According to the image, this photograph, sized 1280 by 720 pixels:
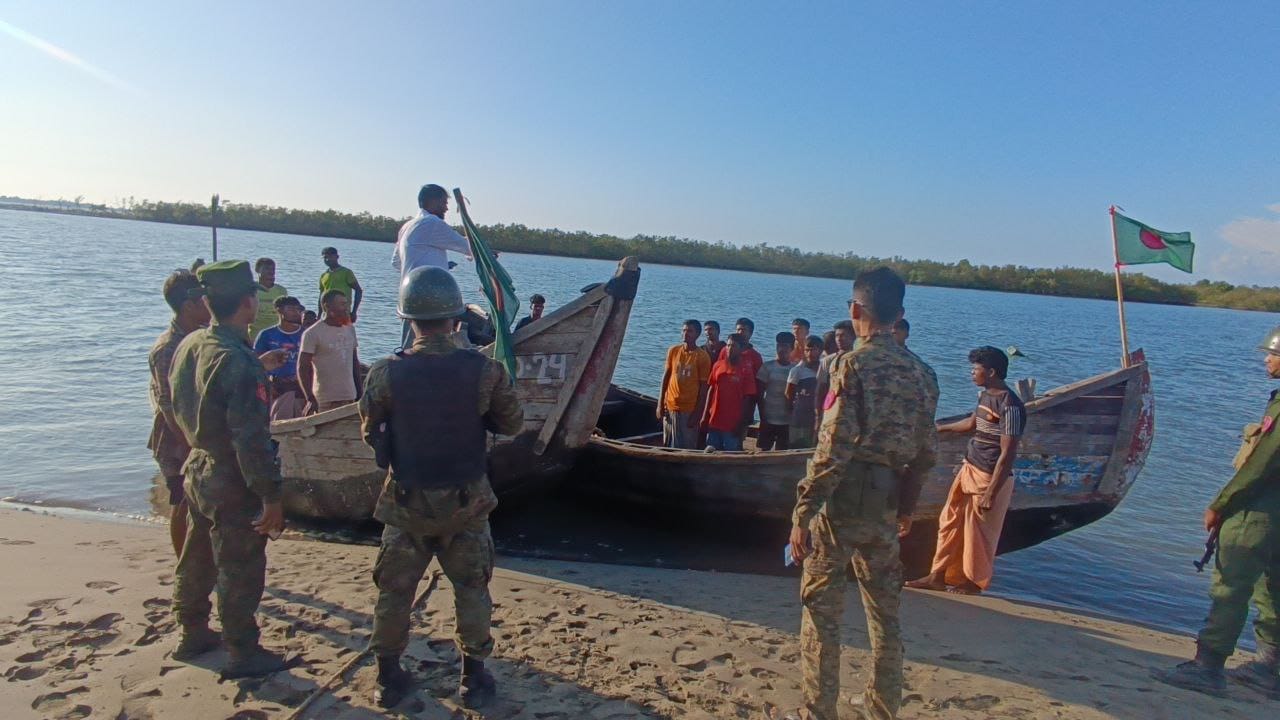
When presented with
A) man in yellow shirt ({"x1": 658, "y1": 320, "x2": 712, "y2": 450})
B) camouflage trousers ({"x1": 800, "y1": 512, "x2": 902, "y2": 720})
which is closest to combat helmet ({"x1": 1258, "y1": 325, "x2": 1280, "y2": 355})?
camouflage trousers ({"x1": 800, "y1": 512, "x2": 902, "y2": 720})

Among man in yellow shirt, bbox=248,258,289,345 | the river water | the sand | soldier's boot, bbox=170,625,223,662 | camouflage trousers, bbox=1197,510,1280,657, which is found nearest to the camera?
the sand

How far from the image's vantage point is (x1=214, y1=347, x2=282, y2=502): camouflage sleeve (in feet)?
10.9

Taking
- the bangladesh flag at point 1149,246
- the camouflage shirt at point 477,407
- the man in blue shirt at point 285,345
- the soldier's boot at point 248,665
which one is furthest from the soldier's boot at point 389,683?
the bangladesh flag at point 1149,246

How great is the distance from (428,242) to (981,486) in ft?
14.1

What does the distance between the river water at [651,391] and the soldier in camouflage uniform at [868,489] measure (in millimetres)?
3861

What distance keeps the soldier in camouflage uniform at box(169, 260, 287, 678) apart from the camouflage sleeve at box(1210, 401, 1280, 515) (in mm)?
4636

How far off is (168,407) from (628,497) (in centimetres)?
497

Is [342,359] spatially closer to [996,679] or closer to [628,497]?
[628,497]

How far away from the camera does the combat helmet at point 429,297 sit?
10.6 feet

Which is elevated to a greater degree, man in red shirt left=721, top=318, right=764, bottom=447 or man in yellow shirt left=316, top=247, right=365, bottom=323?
man in yellow shirt left=316, top=247, right=365, bottom=323

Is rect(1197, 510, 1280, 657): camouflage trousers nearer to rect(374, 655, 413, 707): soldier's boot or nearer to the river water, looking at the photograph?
the river water

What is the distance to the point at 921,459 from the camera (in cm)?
323

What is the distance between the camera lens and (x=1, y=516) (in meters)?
6.70

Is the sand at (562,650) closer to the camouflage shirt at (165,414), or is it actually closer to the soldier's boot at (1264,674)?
the soldier's boot at (1264,674)
